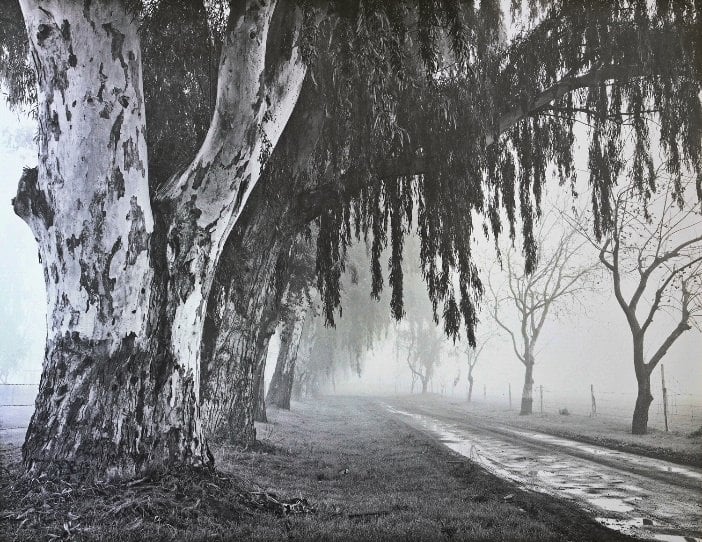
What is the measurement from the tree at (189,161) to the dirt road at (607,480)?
2.00 m

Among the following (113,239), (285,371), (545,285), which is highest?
(545,285)

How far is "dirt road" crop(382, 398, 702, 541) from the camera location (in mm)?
3926

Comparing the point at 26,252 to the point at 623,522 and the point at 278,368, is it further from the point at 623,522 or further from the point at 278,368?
the point at 278,368

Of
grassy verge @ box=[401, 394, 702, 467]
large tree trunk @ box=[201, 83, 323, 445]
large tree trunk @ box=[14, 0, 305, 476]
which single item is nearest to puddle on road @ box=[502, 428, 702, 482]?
grassy verge @ box=[401, 394, 702, 467]

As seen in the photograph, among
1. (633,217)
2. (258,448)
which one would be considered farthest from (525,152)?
(633,217)

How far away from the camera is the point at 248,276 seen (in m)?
6.10

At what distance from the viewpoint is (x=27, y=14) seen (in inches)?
156

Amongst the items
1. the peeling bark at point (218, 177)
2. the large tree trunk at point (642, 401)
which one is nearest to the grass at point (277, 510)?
the peeling bark at point (218, 177)

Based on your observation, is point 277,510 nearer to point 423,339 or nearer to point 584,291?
point 584,291

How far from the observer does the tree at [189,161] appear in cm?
377

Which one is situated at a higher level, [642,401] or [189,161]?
[189,161]

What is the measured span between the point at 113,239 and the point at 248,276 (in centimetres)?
231

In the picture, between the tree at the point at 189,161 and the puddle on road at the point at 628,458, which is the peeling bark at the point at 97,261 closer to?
the tree at the point at 189,161

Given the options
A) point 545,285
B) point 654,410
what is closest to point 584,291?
point 545,285
